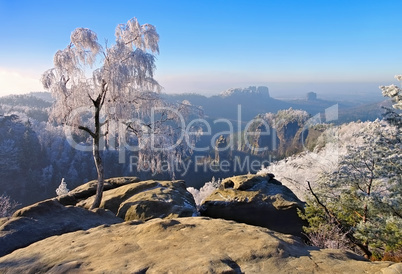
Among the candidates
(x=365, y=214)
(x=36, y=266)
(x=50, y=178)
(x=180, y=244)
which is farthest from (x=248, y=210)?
(x=50, y=178)

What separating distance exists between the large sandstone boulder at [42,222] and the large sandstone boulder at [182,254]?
1636 mm

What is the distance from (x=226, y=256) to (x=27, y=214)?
8.42m

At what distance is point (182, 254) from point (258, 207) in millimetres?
11927

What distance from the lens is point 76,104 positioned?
1326 centimetres

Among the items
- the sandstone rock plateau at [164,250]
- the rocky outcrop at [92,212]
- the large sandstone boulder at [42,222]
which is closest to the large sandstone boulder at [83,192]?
the rocky outcrop at [92,212]

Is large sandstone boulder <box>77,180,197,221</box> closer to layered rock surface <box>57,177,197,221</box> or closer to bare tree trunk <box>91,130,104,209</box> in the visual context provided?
layered rock surface <box>57,177,197,221</box>

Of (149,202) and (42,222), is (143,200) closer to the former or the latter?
(149,202)

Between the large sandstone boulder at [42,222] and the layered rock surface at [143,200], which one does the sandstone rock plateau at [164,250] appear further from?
the layered rock surface at [143,200]

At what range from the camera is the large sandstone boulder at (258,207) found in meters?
15.6

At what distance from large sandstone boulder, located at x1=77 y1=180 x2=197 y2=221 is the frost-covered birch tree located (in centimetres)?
164

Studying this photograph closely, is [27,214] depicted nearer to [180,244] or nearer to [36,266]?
[36,266]

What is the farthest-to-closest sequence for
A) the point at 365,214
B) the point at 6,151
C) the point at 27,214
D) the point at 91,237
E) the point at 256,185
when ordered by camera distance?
the point at 6,151, the point at 256,185, the point at 365,214, the point at 27,214, the point at 91,237

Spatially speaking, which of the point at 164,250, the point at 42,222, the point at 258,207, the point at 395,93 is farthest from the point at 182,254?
the point at 258,207

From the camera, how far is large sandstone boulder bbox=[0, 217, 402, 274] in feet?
14.8
